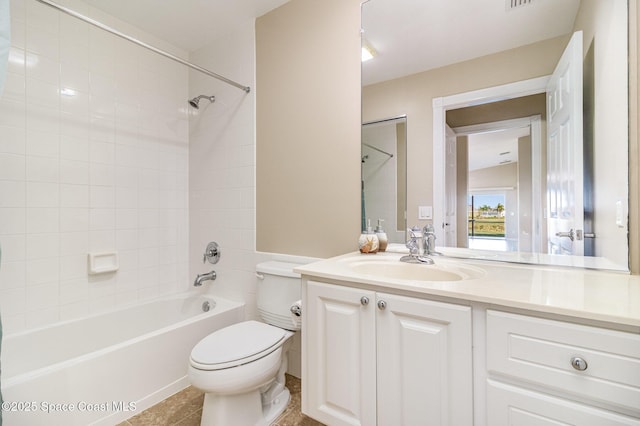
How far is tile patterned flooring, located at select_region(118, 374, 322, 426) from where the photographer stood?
4.71ft

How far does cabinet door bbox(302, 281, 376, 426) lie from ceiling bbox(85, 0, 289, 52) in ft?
6.14

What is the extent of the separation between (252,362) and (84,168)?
166 cm

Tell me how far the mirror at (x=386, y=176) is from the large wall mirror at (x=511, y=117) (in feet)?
0.09

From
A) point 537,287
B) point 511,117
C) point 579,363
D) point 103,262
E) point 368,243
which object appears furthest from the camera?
point 103,262

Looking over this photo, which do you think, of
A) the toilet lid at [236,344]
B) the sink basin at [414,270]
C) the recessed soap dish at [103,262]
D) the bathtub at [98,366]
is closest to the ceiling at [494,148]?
the sink basin at [414,270]

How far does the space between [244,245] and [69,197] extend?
1.11 metres

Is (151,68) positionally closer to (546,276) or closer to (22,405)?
(22,405)

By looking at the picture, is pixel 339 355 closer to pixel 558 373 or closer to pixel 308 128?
pixel 558 373

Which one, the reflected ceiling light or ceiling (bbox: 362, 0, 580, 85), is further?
the reflected ceiling light

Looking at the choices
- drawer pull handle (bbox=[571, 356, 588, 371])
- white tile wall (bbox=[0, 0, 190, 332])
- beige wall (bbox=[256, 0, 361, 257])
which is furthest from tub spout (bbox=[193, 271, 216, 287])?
drawer pull handle (bbox=[571, 356, 588, 371])

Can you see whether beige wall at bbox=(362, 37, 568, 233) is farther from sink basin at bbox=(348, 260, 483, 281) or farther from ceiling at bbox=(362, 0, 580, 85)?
sink basin at bbox=(348, 260, 483, 281)

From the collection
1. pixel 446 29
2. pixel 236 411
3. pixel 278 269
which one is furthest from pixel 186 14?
pixel 236 411

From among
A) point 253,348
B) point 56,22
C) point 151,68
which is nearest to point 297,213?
point 253,348

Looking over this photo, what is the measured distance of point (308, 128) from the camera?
1.77m
